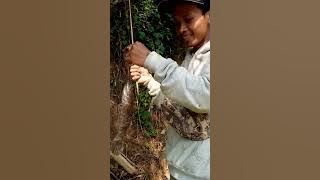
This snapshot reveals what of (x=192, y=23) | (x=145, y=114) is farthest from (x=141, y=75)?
(x=192, y=23)

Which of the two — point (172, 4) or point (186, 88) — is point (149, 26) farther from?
point (186, 88)

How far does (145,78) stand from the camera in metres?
4.88

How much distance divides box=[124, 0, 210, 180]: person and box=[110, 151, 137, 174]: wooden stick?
6.0 inches

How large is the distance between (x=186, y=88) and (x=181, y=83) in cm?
3

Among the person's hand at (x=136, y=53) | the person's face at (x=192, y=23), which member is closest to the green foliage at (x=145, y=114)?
the person's hand at (x=136, y=53)

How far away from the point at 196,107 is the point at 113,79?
14.4 inches

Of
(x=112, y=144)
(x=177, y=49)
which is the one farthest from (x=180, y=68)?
(x=112, y=144)

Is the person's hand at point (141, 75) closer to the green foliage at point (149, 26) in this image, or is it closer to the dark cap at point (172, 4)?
the green foliage at point (149, 26)

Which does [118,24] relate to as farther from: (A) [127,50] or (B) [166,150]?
(B) [166,150]

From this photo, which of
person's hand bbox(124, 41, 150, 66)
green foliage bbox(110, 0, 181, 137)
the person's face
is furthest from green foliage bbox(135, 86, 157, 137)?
the person's face

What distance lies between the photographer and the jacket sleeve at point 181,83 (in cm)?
480

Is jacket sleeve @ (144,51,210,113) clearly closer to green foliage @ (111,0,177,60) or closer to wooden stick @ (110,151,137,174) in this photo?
green foliage @ (111,0,177,60)

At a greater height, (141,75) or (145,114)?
(141,75)

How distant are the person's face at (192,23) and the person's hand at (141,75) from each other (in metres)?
0.20
